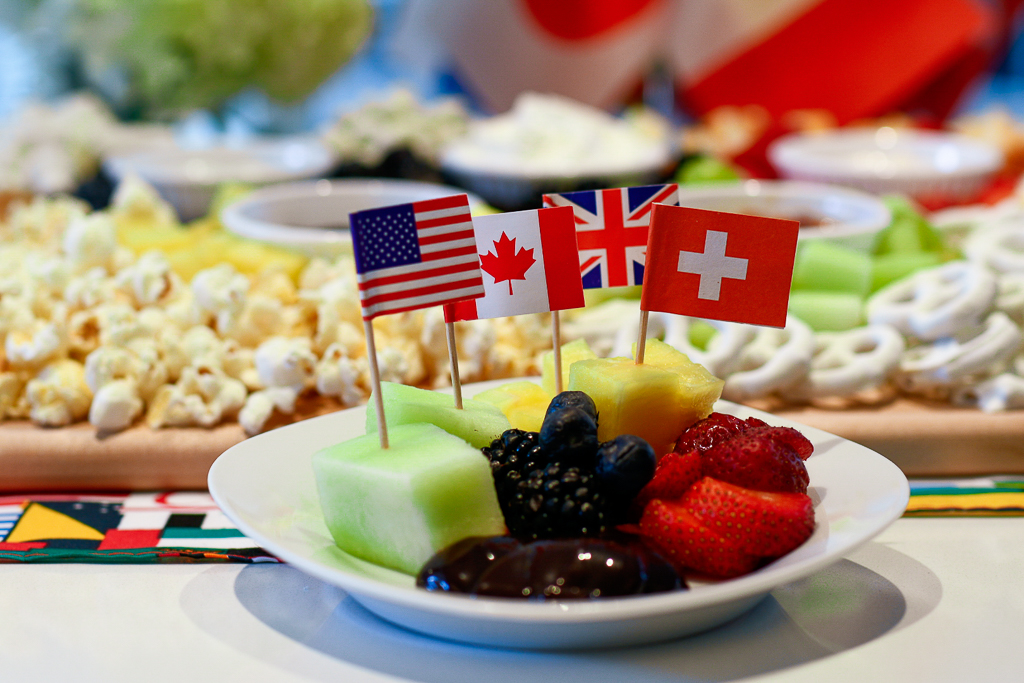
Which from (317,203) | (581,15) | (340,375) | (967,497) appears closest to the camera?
(967,497)

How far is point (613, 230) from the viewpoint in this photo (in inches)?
43.1

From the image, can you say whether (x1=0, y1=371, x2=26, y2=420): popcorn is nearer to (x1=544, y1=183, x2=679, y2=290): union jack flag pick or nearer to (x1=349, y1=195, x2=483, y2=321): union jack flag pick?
(x1=349, y1=195, x2=483, y2=321): union jack flag pick

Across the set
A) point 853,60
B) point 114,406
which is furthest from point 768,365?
point 853,60

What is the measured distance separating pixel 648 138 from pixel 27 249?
5.20 ft

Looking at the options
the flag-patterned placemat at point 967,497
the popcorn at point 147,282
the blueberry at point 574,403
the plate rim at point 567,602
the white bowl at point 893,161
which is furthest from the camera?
the white bowl at point 893,161

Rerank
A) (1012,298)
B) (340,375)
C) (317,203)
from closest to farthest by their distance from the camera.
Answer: (340,375)
(1012,298)
(317,203)

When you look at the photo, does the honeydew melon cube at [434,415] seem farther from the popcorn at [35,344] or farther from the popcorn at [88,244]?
the popcorn at [88,244]

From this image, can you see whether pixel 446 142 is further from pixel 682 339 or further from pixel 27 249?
pixel 682 339

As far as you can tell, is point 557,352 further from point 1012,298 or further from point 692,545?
point 1012,298

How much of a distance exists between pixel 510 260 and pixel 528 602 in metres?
0.42

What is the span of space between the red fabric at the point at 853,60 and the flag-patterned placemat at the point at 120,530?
3578mm

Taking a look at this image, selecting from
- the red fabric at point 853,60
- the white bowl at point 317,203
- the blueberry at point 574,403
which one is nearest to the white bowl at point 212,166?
the white bowl at point 317,203

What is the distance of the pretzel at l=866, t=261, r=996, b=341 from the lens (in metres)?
1.34

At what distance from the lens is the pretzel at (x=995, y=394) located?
132cm
